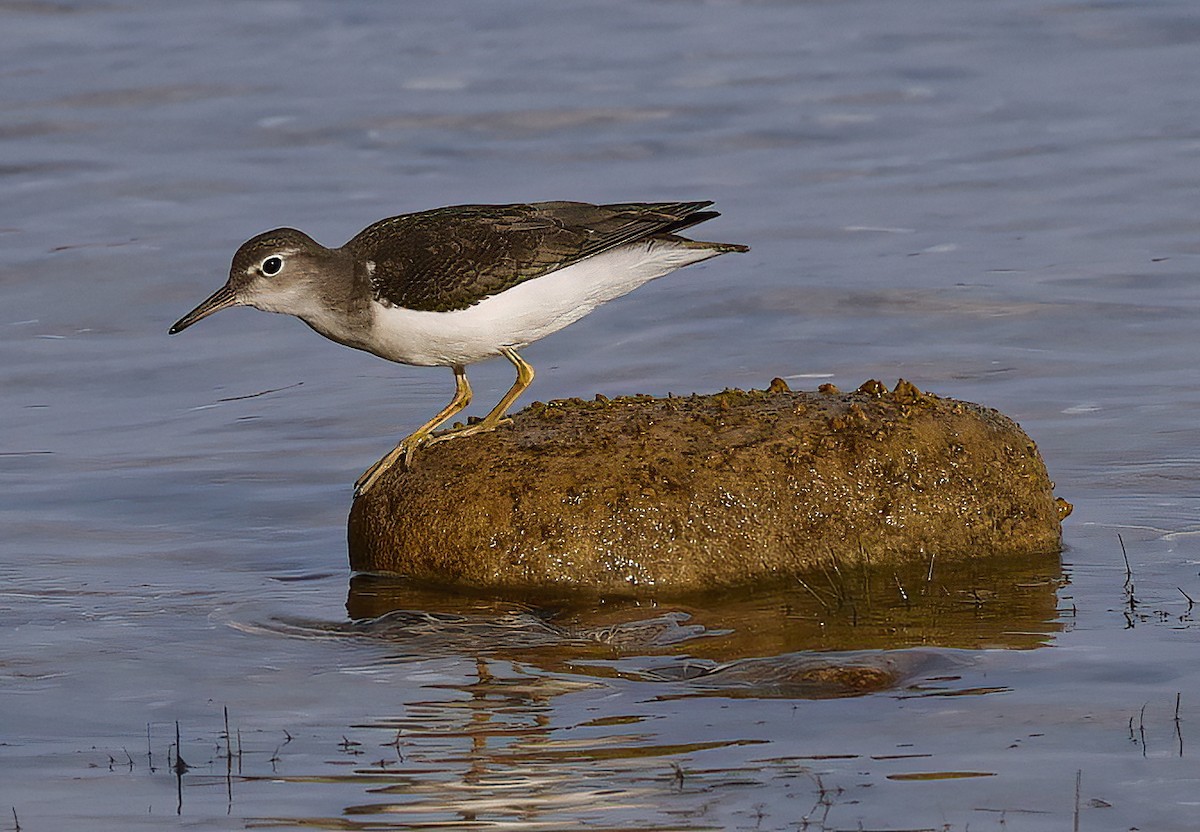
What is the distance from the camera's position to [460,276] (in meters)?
8.44

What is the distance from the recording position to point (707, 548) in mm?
8109

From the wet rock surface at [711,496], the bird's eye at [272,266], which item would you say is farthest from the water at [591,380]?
the bird's eye at [272,266]

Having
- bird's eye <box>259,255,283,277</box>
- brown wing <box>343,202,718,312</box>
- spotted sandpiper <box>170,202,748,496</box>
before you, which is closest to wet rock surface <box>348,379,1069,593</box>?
spotted sandpiper <box>170,202,748,496</box>

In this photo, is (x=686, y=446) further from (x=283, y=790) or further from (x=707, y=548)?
(x=283, y=790)

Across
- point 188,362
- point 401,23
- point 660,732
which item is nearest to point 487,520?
point 660,732

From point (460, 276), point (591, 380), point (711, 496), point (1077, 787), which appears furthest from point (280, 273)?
point (1077, 787)

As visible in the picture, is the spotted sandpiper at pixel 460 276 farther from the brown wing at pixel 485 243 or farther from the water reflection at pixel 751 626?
the water reflection at pixel 751 626

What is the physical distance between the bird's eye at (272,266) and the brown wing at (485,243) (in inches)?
11.6

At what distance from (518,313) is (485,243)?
0.34m

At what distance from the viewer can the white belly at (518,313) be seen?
8.42m

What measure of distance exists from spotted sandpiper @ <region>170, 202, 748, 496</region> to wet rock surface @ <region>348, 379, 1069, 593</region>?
37 centimetres

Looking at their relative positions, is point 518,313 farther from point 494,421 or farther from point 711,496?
point 711,496

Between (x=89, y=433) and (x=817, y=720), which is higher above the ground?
(x=89, y=433)

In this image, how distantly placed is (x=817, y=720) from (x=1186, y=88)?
14.9 metres
